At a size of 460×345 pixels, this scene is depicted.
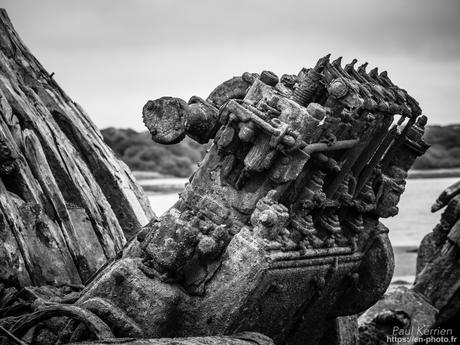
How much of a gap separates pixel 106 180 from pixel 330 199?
17.6ft

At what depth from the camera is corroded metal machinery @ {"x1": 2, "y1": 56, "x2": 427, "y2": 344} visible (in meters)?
8.55

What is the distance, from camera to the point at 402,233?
31.2m

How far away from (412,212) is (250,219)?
28281 mm

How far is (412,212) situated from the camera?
3591 centimetres

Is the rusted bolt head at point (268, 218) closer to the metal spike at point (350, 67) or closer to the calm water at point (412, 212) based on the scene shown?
the metal spike at point (350, 67)

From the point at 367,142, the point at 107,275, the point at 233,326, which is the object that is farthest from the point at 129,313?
the point at 367,142

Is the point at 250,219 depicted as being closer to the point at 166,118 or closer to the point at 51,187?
the point at 166,118

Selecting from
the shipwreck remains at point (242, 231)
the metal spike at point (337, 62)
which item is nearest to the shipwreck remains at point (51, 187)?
the shipwreck remains at point (242, 231)

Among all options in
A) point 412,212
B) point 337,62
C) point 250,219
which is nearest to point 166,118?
point 250,219

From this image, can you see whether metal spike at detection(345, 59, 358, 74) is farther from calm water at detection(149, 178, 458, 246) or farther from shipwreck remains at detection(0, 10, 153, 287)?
calm water at detection(149, 178, 458, 246)

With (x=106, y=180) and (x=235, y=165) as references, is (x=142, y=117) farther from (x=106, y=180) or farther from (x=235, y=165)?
(x=106, y=180)

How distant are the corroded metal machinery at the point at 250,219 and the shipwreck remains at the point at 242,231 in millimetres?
14

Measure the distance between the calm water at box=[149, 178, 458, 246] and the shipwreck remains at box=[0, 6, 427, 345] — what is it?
15401mm

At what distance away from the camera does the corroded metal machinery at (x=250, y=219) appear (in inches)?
336
